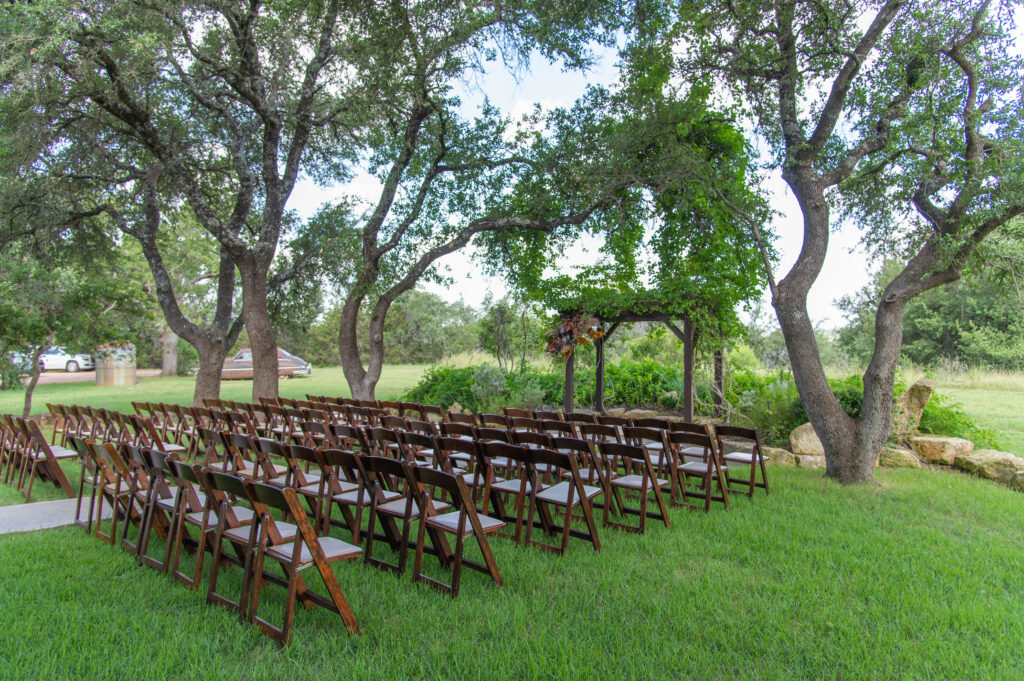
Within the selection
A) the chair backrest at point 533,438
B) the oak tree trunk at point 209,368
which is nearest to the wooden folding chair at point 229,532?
the chair backrest at point 533,438

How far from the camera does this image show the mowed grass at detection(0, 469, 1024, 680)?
2.56 meters

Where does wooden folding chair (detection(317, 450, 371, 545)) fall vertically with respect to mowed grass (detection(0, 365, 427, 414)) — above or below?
above

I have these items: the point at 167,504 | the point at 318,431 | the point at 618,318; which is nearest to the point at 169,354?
the point at 618,318

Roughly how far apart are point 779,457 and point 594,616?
5.43 metres

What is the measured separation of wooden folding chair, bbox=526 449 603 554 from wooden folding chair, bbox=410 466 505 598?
53cm

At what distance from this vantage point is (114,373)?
71.6ft

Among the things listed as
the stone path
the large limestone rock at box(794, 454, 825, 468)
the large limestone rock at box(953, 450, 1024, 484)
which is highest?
the large limestone rock at box(953, 450, 1024, 484)

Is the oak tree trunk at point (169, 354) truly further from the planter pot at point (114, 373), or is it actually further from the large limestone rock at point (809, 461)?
the large limestone rock at point (809, 461)

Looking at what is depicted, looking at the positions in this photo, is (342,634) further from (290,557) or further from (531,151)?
(531,151)

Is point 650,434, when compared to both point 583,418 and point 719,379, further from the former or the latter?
point 719,379

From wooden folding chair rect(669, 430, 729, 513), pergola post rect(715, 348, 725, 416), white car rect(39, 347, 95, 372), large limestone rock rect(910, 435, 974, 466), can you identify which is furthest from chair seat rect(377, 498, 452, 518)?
white car rect(39, 347, 95, 372)

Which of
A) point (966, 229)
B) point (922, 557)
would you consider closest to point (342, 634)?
point (922, 557)

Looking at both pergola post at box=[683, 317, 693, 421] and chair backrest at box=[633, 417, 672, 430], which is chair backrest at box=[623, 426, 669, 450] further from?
pergola post at box=[683, 317, 693, 421]

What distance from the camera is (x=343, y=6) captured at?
9.44m
